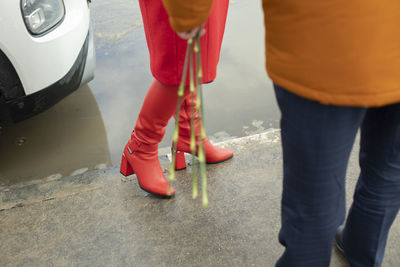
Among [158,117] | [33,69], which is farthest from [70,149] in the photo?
[158,117]

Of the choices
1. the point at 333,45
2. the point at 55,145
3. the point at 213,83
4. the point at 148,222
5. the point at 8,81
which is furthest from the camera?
the point at 213,83

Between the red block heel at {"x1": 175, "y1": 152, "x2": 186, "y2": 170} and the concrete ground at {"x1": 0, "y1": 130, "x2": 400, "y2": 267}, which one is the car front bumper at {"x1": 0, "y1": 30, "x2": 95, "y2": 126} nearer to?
the concrete ground at {"x1": 0, "y1": 130, "x2": 400, "y2": 267}

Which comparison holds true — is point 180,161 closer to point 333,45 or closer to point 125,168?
point 125,168

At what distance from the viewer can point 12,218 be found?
1844 mm

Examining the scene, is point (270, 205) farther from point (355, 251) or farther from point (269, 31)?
point (269, 31)

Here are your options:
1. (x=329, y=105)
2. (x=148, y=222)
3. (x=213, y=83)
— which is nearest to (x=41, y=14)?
(x=148, y=222)

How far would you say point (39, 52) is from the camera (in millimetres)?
2051

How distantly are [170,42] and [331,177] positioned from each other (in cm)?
80

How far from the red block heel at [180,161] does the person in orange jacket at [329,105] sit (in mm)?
929

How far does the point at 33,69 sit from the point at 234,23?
251 centimetres

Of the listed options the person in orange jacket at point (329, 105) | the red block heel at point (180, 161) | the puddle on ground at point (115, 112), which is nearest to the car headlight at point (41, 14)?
the puddle on ground at point (115, 112)

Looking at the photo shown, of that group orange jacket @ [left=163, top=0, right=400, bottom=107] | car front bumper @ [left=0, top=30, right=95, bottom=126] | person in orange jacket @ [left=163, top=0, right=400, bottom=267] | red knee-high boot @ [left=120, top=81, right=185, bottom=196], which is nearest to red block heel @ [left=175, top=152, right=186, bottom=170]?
red knee-high boot @ [left=120, top=81, right=185, bottom=196]

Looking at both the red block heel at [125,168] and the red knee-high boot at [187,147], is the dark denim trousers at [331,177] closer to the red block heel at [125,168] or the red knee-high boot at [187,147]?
the red knee-high boot at [187,147]

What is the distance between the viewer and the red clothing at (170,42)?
1.47 m
